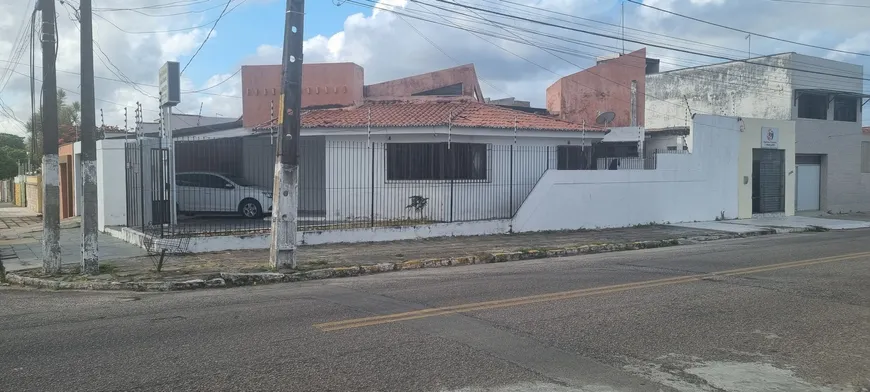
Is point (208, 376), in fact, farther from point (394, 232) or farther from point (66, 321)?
point (394, 232)

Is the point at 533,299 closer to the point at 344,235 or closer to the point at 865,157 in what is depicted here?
the point at 344,235

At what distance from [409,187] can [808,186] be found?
768 inches

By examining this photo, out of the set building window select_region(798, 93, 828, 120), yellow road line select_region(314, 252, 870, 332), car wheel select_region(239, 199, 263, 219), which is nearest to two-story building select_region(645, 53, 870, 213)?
building window select_region(798, 93, 828, 120)

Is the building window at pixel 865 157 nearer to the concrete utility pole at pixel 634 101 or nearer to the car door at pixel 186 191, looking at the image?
the concrete utility pole at pixel 634 101

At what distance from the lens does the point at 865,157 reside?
28.7 m

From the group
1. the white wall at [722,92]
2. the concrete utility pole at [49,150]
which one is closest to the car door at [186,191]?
the concrete utility pole at [49,150]

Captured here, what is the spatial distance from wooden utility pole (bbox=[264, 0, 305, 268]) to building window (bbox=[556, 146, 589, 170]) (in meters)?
10.9

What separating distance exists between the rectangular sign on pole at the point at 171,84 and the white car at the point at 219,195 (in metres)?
2.58

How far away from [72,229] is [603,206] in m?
15.0

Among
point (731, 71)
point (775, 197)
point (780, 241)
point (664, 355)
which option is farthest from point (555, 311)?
point (731, 71)

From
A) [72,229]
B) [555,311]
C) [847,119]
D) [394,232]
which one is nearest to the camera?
[555,311]

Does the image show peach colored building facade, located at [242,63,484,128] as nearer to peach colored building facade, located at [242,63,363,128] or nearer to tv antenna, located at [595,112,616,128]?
peach colored building facade, located at [242,63,363,128]

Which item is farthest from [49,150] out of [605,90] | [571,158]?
[605,90]

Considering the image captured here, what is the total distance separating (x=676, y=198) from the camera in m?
20.2
